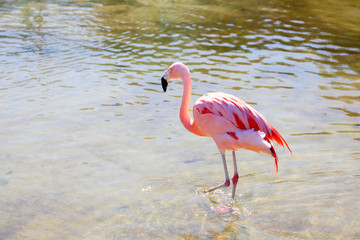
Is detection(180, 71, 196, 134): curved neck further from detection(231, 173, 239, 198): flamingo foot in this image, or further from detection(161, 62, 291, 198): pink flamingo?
detection(231, 173, 239, 198): flamingo foot

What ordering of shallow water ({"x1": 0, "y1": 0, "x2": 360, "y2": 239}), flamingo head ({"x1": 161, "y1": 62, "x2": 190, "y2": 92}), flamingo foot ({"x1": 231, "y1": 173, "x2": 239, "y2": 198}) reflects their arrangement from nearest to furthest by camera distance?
shallow water ({"x1": 0, "y1": 0, "x2": 360, "y2": 239})
flamingo foot ({"x1": 231, "y1": 173, "x2": 239, "y2": 198})
flamingo head ({"x1": 161, "y1": 62, "x2": 190, "y2": 92})

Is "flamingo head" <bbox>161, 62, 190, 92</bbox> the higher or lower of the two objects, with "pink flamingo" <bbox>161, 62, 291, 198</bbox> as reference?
higher

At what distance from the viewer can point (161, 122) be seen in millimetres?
5289

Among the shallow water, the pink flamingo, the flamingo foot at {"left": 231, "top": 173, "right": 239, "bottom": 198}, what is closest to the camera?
the shallow water

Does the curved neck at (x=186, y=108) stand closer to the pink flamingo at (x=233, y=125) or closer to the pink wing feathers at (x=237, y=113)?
the pink flamingo at (x=233, y=125)

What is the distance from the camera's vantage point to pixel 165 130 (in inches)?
200

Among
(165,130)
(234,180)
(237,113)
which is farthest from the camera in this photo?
(165,130)

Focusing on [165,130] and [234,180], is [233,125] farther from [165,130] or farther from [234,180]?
[165,130]

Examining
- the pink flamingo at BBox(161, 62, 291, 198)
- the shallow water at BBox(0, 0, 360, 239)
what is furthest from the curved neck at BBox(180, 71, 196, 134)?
the shallow water at BBox(0, 0, 360, 239)

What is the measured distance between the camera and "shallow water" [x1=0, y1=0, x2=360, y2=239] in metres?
3.47

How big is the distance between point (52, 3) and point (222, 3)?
4.50 m

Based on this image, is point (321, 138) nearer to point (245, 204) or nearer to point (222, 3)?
point (245, 204)

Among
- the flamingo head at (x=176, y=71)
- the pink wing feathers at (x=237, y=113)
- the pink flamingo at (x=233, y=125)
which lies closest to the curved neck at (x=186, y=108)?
the flamingo head at (x=176, y=71)

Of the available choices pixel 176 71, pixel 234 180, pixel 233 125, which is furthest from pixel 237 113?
pixel 176 71
